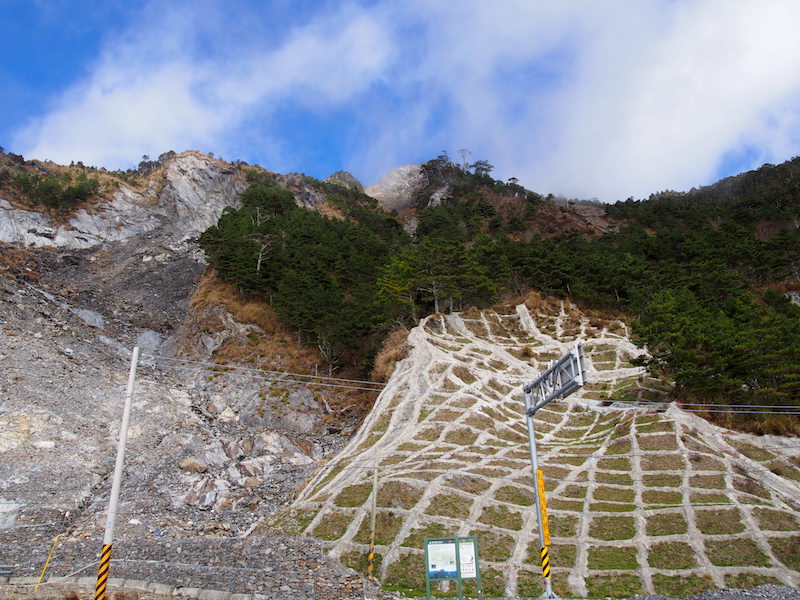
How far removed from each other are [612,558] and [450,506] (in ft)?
20.6

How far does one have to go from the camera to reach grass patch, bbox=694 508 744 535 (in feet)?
60.4

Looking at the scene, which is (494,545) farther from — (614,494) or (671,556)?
(614,494)

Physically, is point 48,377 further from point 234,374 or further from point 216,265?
point 216,265

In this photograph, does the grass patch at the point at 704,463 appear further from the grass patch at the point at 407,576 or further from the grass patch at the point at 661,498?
the grass patch at the point at 407,576

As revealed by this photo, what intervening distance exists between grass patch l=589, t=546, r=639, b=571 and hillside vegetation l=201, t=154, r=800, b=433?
1166 cm

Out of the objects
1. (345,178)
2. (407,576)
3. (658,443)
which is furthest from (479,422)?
(345,178)

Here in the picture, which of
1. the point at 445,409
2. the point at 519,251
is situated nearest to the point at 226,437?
the point at 445,409

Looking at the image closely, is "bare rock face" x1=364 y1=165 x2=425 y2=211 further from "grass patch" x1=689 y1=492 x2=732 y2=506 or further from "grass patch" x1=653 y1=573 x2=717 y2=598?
"grass patch" x1=653 y1=573 x2=717 y2=598

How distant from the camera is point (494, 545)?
19.0 metres

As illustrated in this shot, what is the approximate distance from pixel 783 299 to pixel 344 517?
4077cm

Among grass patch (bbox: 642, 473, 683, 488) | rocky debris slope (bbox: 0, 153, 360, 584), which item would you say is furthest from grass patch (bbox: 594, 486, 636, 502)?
rocky debris slope (bbox: 0, 153, 360, 584)

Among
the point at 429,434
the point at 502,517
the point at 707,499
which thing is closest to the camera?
the point at 707,499

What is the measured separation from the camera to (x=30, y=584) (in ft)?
57.7

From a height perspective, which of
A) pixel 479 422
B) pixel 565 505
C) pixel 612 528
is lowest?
pixel 612 528
